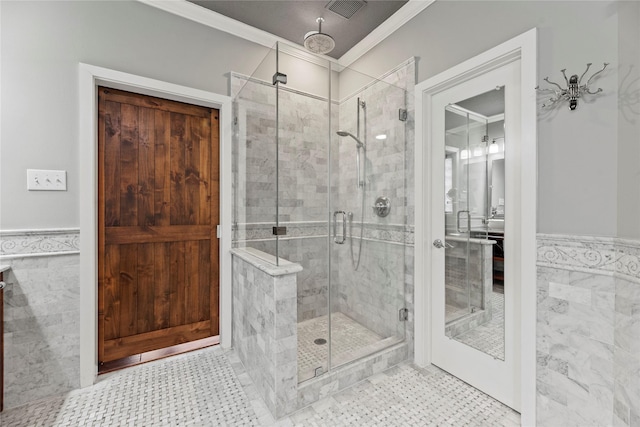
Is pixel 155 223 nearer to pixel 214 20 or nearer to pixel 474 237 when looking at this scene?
pixel 214 20

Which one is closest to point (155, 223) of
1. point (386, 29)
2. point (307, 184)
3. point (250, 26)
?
point (307, 184)

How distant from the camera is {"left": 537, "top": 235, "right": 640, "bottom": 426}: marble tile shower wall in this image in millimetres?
1146

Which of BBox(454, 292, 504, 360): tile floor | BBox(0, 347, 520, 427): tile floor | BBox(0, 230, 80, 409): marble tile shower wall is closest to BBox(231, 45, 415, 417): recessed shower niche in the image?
BBox(0, 347, 520, 427): tile floor

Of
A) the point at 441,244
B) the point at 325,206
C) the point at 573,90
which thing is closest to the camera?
the point at 573,90

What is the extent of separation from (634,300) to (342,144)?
1865 millimetres

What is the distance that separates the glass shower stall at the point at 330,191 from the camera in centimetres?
206

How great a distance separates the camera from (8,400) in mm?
1639

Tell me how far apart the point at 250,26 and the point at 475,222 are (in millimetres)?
2353

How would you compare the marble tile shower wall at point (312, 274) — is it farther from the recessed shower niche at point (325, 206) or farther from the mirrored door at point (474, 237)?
the mirrored door at point (474, 237)

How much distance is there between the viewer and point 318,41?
221 centimetres

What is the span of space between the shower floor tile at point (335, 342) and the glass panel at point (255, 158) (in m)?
0.70

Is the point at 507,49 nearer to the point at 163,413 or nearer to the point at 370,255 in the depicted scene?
the point at 370,255

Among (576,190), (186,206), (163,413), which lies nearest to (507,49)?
(576,190)

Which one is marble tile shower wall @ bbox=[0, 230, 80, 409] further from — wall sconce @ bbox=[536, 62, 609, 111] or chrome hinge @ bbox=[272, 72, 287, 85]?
wall sconce @ bbox=[536, 62, 609, 111]
